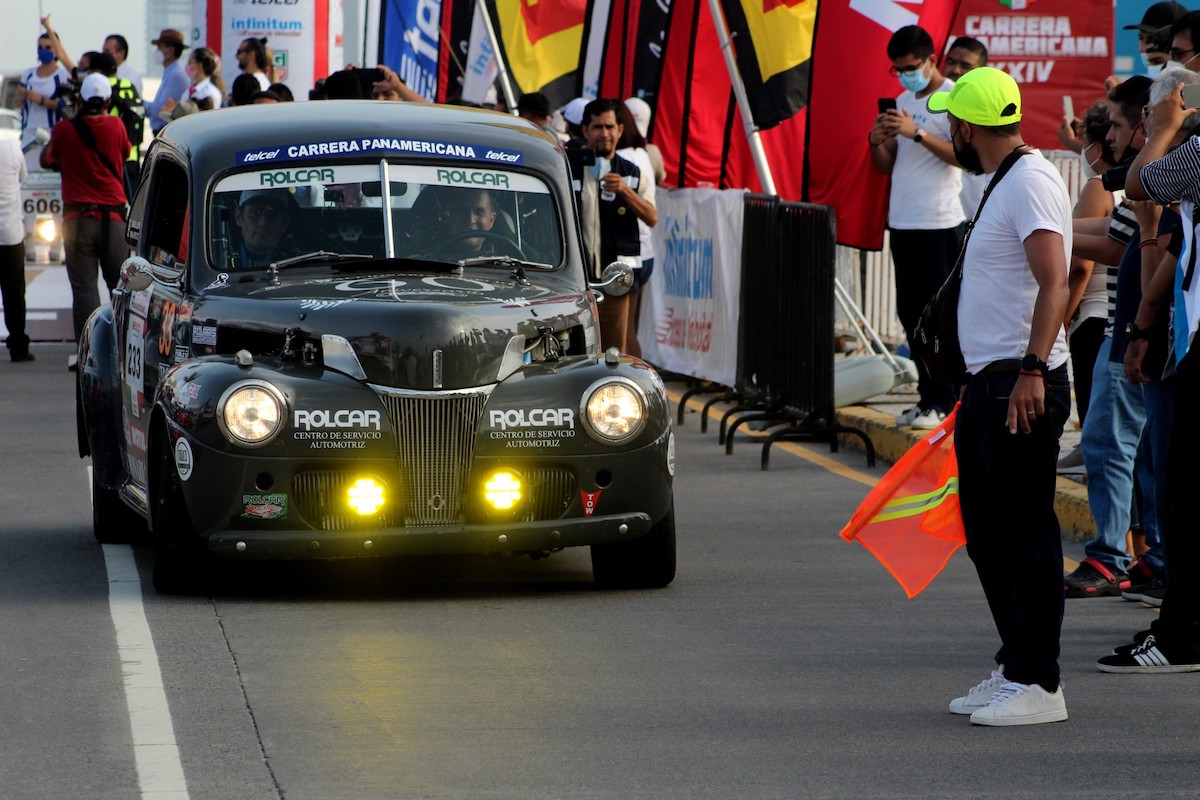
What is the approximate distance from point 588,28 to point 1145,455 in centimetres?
1296

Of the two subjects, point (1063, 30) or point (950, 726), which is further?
point (1063, 30)

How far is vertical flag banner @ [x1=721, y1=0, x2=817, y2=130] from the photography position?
1435 cm

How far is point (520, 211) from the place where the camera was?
30.3 ft

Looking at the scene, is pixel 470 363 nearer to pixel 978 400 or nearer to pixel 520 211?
pixel 520 211

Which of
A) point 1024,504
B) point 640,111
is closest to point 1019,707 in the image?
point 1024,504

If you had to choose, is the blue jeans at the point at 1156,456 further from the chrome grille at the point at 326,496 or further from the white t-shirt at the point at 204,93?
the white t-shirt at the point at 204,93

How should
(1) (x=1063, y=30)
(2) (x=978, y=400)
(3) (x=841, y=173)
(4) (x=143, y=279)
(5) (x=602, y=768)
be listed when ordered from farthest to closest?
(1) (x=1063, y=30), (3) (x=841, y=173), (4) (x=143, y=279), (2) (x=978, y=400), (5) (x=602, y=768)

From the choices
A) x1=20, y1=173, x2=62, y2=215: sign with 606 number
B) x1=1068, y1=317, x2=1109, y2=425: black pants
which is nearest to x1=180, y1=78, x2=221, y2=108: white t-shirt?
x1=20, y1=173, x2=62, y2=215: sign with 606 number

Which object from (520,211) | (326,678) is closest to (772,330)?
(520,211)

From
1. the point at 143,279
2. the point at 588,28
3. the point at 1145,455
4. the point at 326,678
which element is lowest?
the point at 326,678

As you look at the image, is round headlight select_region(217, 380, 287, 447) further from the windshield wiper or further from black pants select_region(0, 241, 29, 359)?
black pants select_region(0, 241, 29, 359)

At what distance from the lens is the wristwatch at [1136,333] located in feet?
24.8

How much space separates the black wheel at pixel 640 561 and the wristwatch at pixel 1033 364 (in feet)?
8.36

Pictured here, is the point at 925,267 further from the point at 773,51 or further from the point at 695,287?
the point at 695,287
